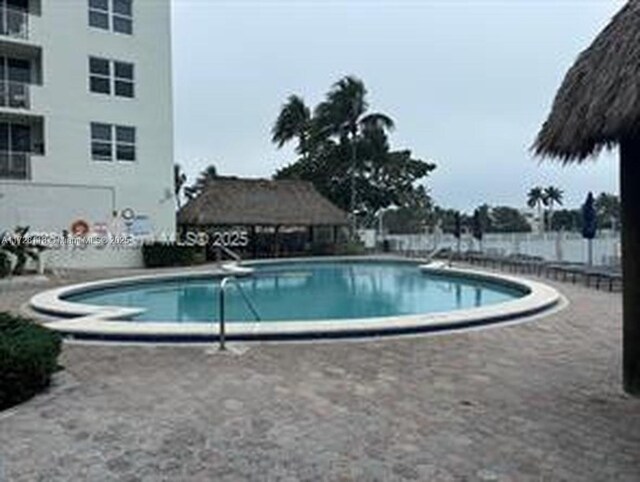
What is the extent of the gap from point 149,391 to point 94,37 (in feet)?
76.3

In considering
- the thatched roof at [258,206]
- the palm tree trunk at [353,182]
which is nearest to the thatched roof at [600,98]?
the thatched roof at [258,206]

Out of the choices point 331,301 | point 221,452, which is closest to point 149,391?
point 221,452

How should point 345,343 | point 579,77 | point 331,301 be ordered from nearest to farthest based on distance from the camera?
point 579,77 → point 345,343 → point 331,301

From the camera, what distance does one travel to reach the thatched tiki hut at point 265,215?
32231mm

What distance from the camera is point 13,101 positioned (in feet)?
81.6

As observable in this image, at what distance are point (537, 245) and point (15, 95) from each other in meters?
21.5

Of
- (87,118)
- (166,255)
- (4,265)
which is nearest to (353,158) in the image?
(166,255)

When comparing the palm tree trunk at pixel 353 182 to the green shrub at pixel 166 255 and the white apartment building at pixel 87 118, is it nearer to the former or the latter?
the white apartment building at pixel 87 118

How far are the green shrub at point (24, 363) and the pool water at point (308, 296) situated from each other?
20.2 feet

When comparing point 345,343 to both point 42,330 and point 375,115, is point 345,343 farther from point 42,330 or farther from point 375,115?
point 375,115

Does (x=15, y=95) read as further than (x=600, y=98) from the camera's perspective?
Yes

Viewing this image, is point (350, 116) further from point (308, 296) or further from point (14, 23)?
point (308, 296)

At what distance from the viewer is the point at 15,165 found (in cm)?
2502

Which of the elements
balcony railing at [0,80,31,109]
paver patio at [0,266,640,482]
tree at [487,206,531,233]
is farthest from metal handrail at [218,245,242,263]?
tree at [487,206,531,233]
